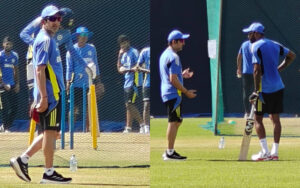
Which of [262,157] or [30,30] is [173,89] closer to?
[262,157]

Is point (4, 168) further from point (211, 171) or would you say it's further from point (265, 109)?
point (265, 109)

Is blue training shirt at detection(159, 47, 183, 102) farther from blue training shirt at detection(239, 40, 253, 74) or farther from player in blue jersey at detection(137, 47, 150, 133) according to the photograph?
blue training shirt at detection(239, 40, 253, 74)

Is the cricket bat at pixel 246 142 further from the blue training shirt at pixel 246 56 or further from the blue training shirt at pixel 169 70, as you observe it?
the blue training shirt at pixel 246 56

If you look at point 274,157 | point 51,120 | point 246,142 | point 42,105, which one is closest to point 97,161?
point 246,142

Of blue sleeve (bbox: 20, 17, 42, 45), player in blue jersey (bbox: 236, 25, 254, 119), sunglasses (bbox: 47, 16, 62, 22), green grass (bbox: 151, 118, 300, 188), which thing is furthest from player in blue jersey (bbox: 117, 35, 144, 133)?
player in blue jersey (bbox: 236, 25, 254, 119)

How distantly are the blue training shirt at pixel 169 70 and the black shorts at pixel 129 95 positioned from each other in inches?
18.4

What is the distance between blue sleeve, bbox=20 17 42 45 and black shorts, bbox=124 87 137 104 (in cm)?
144

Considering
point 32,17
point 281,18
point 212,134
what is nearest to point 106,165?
point 32,17

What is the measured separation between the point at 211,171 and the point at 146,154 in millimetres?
1200

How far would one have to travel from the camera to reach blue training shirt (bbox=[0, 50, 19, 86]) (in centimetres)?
1190

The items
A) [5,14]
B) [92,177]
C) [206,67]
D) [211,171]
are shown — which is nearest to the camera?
[92,177]

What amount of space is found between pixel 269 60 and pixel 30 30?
130 inches

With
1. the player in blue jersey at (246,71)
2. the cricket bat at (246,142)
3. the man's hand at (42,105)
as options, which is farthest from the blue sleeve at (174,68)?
the player in blue jersey at (246,71)

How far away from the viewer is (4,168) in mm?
11195
